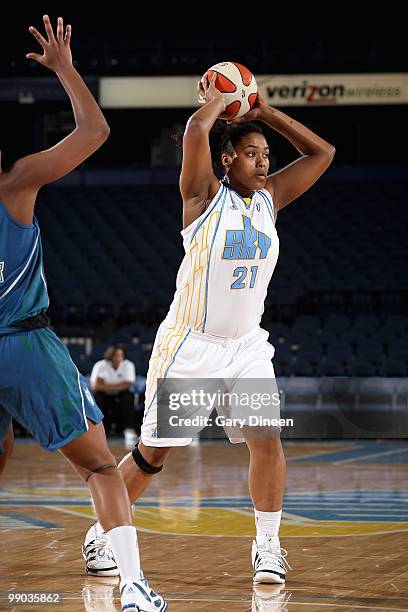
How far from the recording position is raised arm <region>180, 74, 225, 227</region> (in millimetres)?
4484

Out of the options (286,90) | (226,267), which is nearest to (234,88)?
(226,267)

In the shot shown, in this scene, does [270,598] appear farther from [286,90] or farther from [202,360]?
[286,90]

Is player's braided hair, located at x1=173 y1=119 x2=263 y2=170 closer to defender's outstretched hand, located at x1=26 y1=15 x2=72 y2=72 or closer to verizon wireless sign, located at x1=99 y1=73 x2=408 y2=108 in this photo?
defender's outstretched hand, located at x1=26 y1=15 x2=72 y2=72

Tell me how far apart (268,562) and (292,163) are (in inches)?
74.6

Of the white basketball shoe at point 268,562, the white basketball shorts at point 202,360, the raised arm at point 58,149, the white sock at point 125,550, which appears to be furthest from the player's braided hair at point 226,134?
the white sock at point 125,550

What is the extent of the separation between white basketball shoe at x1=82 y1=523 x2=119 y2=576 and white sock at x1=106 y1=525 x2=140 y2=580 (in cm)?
103

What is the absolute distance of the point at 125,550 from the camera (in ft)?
12.3

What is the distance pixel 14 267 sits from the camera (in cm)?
368

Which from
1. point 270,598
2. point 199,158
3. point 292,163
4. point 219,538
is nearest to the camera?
point 270,598

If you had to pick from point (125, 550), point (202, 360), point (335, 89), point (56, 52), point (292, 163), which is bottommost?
point (335, 89)

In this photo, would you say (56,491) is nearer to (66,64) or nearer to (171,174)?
(66,64)

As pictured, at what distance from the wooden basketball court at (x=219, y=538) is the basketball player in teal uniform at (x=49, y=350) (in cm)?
46

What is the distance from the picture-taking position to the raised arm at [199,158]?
14.7 ft

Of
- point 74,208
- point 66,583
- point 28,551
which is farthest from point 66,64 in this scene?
point 74,208
